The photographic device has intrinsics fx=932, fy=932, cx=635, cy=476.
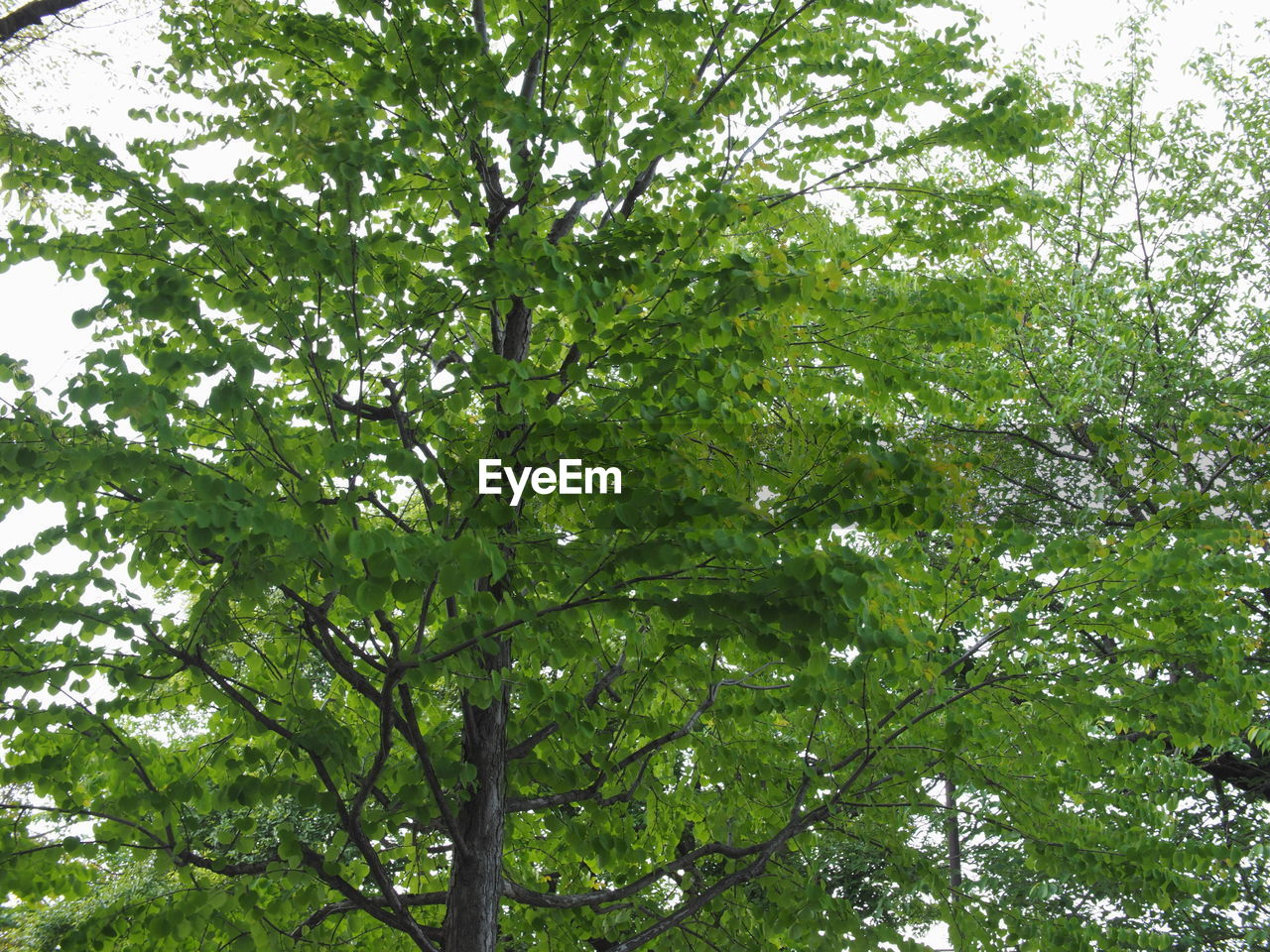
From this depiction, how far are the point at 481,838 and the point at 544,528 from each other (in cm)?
132

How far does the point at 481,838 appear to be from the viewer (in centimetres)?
387

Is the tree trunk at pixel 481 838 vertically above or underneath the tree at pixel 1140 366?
underneath

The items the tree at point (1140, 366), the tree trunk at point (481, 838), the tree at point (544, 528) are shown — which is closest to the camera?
the tree at point (544, 528)

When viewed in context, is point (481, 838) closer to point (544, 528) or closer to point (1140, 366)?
point (544, 528)

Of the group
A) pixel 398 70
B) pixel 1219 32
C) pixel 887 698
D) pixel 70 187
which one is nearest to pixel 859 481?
pixel 887 698

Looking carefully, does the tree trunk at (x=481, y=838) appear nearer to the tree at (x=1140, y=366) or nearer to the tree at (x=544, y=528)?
the tree at (x=544, y=528)

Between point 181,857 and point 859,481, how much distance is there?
258 centimetres

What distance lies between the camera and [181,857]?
10.4ft

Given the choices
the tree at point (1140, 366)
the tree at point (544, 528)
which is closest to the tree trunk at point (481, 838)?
the tree at point (544, 528)

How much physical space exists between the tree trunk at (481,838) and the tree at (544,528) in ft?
0.07

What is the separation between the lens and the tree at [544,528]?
2.77 m

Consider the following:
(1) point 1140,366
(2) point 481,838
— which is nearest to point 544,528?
(2) point 481,838

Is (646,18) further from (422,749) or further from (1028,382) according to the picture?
(1028,382)

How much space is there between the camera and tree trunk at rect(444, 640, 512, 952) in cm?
376
